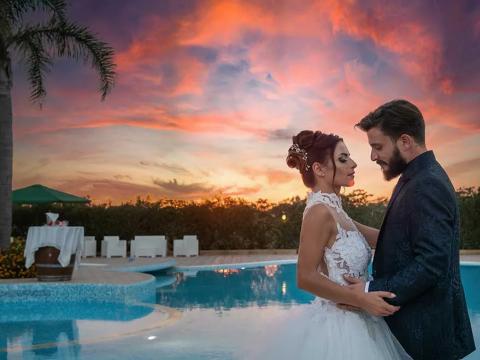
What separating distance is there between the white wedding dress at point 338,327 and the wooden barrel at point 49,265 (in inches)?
322

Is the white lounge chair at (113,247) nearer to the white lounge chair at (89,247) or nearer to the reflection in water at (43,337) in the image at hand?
the white lounge chair at (89,247)

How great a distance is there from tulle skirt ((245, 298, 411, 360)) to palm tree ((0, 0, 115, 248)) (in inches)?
444

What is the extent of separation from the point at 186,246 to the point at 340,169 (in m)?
16.9

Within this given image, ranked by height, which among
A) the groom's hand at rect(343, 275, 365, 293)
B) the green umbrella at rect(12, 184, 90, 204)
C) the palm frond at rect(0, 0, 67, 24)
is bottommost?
Result: the groom's hand at rect(343, 275, 365, 293)

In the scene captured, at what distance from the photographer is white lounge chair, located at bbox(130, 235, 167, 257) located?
1817 cm

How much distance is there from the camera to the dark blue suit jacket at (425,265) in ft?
6.71

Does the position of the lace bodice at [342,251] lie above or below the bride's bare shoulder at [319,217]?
below

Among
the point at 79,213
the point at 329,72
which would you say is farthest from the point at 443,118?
the point at 79,213

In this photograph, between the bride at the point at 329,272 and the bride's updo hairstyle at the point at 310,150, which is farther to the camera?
the bride's updo hairstyle at the point at 310,150

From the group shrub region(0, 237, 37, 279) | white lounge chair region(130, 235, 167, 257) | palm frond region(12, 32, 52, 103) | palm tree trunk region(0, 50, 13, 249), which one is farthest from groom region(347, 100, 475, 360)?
white lounge chair region(130, 235, 167, 257)

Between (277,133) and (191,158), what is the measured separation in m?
2.88

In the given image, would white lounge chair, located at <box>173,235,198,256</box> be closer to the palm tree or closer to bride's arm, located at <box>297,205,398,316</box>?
the palm tree

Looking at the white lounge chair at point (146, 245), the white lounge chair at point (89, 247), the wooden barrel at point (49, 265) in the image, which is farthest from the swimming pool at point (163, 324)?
the white lounge chair at point (89, 247)

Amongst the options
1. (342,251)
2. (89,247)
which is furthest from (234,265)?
(342,251)
